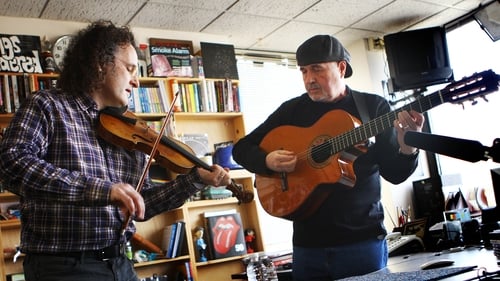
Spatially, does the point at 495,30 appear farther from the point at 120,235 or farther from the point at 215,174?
the point at 120,235

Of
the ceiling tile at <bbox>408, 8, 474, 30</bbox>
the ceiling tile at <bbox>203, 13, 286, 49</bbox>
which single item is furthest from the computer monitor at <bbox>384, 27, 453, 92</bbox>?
the ceiling tile at <bbox>203, 13, 286, 49</bbox>

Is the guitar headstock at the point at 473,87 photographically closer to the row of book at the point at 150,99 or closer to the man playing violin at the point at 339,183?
the man playing violin at the point at 339,183

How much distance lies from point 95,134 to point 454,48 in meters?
4.13

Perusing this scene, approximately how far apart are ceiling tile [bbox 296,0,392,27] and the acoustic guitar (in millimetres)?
2184

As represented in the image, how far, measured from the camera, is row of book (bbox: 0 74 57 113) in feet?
10.6

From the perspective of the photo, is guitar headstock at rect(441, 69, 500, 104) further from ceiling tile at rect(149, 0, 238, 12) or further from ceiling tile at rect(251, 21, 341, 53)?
ceiling tile at rect(251, 21, 341, 53)

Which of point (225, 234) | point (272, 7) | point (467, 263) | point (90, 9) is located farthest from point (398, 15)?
point (467, 263)

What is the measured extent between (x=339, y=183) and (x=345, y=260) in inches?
10.3

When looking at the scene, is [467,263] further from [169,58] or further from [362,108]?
[169,58]

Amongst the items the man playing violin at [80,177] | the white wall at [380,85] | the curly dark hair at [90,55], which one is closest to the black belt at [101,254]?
the man playing violin at [80,177]

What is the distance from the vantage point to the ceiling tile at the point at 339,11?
395 centimetres

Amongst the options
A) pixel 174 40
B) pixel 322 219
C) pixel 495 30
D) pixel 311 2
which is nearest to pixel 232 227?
pixel 174 40

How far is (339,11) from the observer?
410cm

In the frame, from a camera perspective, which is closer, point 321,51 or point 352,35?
point 321,51
